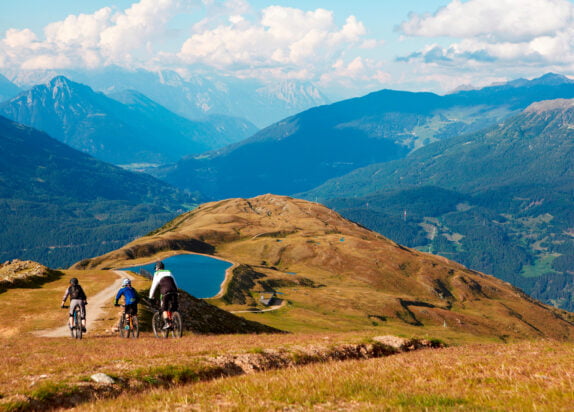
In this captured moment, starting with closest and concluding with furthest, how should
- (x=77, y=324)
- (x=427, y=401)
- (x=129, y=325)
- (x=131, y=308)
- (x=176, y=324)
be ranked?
1. (x=427, y=401)
2. (x=176, y=324)
3. (x=131, y=308)
4. (x=77, y=324)
5. (x=129, y=325)

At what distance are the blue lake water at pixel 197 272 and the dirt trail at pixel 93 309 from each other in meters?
52.3

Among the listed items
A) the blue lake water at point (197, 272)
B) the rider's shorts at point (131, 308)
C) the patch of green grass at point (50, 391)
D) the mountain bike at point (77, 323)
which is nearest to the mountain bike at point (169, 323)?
the rider's shorts at point (131, 308)

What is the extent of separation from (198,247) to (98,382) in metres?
176

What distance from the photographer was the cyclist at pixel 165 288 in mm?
28297

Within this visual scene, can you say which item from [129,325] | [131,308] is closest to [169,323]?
[131,308]

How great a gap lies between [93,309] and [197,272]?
285 feet

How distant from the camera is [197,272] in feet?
428

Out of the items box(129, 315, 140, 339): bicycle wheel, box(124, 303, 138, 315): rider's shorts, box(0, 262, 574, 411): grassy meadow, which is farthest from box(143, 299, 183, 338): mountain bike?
box(0, 262, 574, 411): grassy meadow

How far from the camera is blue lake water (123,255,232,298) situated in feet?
371

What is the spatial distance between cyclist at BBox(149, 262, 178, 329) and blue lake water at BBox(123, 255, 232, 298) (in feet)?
258

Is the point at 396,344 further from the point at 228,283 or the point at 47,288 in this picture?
the point at 228,283

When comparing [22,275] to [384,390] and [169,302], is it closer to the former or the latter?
[169,302]

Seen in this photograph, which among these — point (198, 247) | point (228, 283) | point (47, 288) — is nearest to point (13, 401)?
point (47, 288)

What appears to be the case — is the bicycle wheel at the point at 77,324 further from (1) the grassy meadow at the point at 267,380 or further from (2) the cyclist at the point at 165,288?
(2) the cyclist at the point at 165,288
